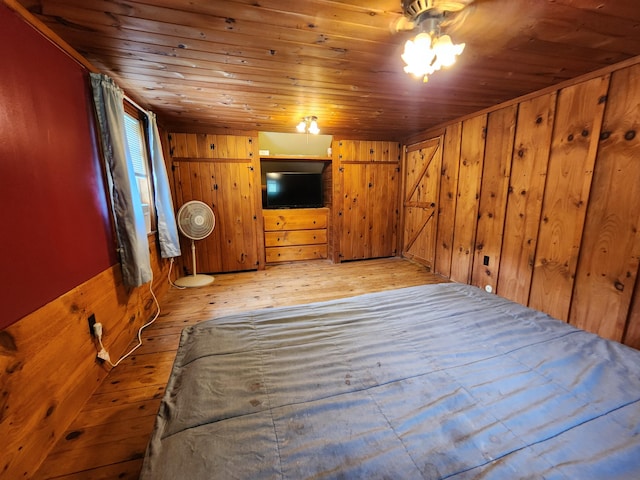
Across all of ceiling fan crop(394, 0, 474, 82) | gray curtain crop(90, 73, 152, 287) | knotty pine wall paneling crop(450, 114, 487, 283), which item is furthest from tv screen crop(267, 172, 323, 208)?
ceiling fan crop(394, 0, 474, 82)

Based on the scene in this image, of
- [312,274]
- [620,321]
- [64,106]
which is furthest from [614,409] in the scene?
[312,274]

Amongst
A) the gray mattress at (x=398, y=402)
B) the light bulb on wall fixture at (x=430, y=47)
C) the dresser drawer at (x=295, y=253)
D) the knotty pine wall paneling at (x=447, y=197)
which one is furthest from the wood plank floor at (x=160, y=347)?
the light bulb on wall fixture at (x=430, y=47)

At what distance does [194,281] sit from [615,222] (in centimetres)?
433

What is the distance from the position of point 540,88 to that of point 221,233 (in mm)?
4067

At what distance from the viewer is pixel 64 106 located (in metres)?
1.51

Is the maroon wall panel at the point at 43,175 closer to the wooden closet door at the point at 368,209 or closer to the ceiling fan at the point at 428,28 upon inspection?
the ceiling fan at the point at 428,28

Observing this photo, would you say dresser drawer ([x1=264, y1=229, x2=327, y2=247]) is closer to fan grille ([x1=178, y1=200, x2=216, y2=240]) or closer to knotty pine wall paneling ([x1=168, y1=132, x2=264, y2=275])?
knotty pine wall paneling ([x1=168, y1=132, x2=264, y2=275])

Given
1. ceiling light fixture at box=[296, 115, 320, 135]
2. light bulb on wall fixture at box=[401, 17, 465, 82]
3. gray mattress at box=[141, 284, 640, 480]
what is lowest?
gray mattress at box=[141, 284, 640, 480]

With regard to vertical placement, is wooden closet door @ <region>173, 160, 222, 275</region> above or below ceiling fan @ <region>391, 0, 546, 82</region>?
below

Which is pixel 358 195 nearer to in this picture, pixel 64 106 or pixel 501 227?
pixel 501 227

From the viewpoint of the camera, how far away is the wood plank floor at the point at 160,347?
123 cm

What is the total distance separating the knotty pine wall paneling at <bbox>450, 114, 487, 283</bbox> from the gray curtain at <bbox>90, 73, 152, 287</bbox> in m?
3.50

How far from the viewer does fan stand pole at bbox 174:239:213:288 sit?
11.4 ft

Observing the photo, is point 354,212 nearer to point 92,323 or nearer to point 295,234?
point 295,234
